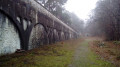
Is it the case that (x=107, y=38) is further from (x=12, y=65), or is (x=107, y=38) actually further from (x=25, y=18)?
(x=12, y=65)

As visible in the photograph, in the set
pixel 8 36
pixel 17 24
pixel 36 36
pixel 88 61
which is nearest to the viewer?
pixel 88 61

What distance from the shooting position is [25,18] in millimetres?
8109

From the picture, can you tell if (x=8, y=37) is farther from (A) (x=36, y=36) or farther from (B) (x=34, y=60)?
(A) (x=36, y=36)

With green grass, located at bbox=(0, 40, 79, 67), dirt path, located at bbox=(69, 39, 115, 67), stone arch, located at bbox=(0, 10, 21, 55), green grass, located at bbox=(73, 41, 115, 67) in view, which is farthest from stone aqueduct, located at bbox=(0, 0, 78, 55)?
green grass, located at bbox=(73, 41, 115, 67)

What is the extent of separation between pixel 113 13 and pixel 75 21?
47.1 metres

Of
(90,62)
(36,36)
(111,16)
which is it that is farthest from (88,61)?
(111,16)

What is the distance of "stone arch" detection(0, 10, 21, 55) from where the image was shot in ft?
19.6

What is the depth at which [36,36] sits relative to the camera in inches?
400

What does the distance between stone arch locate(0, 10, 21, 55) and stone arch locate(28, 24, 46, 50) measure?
167 centimetres

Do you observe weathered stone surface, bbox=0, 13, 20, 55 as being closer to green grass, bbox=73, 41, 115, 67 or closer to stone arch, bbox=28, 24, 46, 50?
stone arch, bbox=28, 24, 46, 50


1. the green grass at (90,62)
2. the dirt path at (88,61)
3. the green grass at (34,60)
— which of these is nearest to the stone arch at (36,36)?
the green grass at (34,60)

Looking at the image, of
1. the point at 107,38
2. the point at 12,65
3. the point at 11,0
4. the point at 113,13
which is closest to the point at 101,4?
the point at 113,13

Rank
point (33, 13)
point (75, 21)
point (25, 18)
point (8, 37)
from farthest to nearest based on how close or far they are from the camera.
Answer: point (75, 21)
point (33, 13)
point (25, 18)
point (8, 37)

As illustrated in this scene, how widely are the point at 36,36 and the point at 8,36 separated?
149 inches
